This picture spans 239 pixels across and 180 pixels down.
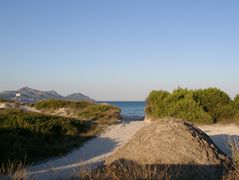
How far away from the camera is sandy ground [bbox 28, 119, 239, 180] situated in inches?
480

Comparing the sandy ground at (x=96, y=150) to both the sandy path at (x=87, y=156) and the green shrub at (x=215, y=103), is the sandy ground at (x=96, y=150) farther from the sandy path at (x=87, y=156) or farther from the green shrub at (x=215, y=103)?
the green shrub at (x=215, y=103)

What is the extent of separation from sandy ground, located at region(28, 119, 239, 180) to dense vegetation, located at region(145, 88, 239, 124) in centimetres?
90

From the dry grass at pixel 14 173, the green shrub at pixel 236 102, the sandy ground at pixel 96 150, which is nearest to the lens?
the dry grass at pixel 14 173

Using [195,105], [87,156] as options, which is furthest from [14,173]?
[195,105]

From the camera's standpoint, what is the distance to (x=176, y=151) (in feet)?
32.4

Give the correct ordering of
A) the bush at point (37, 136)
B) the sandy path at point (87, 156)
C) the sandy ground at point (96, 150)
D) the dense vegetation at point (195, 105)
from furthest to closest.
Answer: the dense vegetation at point (195, 105)
the bush at point (37, 136)
the sandy ground at point (96, 150)
the sandy path at point (87, 156)

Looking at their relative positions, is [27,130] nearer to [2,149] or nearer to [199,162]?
[2,149]

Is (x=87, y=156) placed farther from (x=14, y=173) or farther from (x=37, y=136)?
(x=14, y=173)

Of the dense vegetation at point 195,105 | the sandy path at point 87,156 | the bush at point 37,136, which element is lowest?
the sandy path at point 87,156

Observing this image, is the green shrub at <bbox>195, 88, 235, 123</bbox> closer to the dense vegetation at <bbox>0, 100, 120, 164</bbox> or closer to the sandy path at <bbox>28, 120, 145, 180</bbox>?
the sandy path at <bbox>28, 120, 145, 180</bbox>

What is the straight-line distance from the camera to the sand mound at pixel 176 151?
9.54 m

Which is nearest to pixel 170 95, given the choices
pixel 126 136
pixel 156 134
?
pixel 126 136

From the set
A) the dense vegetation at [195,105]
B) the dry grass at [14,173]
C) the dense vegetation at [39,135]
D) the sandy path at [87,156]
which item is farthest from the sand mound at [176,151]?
the dense vegetation at [195,105]

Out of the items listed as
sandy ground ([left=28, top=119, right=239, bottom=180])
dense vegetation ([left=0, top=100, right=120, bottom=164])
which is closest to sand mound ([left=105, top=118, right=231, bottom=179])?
sandy ground ([left=28, top=119, right=239, bottom=180])
